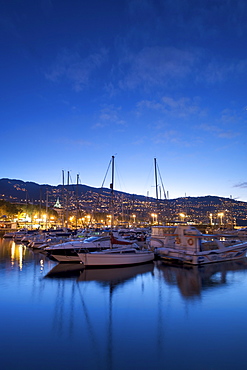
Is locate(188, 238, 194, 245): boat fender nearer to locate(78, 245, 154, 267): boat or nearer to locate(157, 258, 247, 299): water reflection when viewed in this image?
locate(157, 258, 247, 299): water reflection

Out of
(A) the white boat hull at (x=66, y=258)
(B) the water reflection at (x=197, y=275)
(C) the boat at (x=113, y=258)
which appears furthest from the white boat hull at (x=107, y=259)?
(A) the white boat hull at (x=66, y=258)

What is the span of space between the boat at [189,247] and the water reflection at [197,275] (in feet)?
2.60

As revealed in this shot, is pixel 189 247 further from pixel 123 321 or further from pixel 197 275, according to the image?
pixel 123 321

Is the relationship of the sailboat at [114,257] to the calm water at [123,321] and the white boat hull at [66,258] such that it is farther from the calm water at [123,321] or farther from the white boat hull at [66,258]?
the white boat hull at [66,258]

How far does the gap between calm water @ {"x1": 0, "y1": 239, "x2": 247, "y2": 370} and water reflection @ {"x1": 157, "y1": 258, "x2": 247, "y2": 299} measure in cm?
7

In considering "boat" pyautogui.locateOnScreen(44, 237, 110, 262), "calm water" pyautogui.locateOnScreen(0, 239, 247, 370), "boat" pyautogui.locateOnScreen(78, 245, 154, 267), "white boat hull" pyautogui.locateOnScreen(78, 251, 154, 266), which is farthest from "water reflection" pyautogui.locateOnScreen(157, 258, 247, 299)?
"boat" pyautogui.locateOnScreen(44, 237, 110, 262)

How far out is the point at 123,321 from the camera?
9852 millimetres

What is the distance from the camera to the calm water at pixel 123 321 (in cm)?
711

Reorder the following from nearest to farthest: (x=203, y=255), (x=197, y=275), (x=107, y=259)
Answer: (x=197, y=275)
(x=107, y=259)
(x=203, y=255)

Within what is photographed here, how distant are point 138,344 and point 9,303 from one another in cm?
741

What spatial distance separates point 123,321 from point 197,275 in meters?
9.51

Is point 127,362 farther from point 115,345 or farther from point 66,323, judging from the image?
point 66,323

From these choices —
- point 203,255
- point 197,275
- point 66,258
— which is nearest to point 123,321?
point 197,275

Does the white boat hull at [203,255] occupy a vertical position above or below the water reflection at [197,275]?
above
